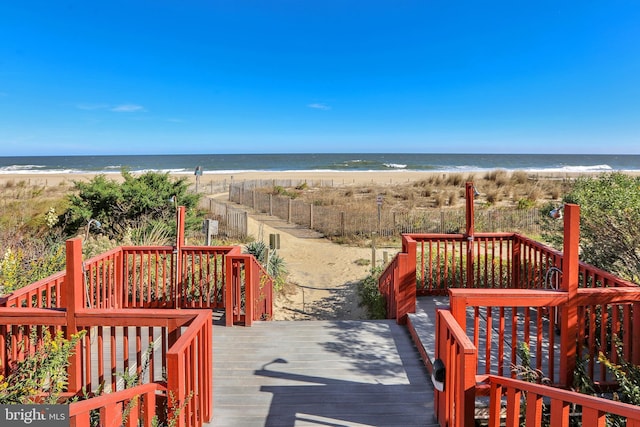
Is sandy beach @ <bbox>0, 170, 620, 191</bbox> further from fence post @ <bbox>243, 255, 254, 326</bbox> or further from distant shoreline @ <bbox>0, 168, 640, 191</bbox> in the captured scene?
fence post @ <bbox>243, 255, 254, 326</bbox>

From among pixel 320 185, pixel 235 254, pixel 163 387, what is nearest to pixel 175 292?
pixel 235 254

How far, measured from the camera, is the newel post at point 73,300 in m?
3.41

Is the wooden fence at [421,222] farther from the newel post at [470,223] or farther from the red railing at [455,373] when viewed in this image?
the red railing at [455,373]

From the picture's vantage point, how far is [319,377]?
14.0ft

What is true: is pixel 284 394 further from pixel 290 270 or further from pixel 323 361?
pixel 290 270

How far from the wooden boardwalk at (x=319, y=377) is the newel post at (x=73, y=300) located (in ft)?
3.94

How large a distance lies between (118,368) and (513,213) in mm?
14795

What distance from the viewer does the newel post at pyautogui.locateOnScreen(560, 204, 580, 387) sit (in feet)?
11.7

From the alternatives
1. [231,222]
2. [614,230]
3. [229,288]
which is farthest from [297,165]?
[614,230]

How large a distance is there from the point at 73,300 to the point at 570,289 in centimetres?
424

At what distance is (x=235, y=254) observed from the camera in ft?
18.9

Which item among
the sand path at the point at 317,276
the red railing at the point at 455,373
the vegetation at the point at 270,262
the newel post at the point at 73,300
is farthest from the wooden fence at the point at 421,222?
the newel post at the point at 73,300

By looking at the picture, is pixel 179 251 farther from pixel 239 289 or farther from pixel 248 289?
pixel 248 289

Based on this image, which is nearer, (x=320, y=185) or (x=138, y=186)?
(x=138, y=186)
